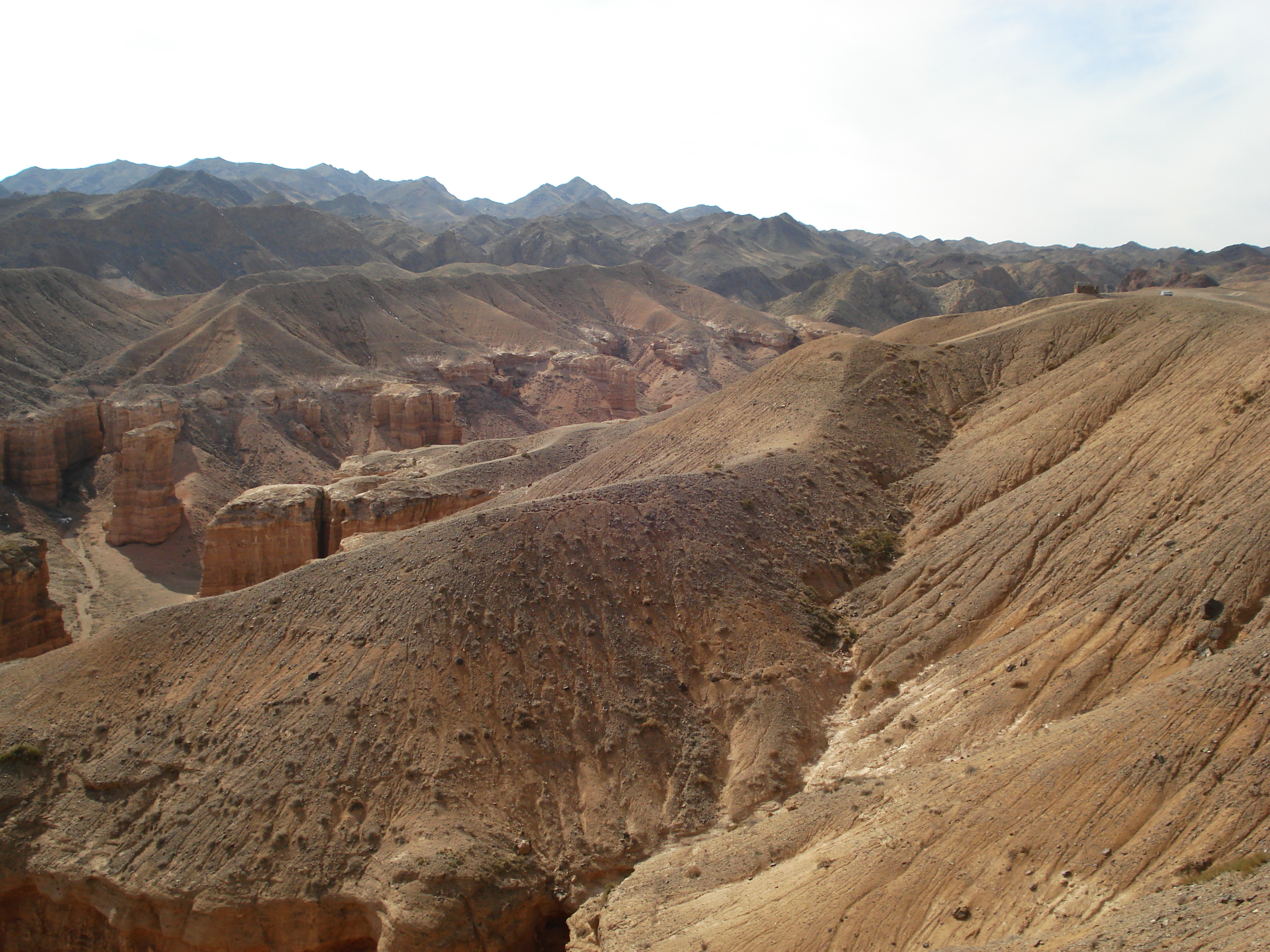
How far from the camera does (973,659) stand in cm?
2117

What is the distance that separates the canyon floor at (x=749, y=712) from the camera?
14.7 m

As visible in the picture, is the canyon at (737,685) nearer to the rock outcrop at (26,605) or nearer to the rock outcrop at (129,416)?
the rock outcrop at (26,605)

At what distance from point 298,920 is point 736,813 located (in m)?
9.75

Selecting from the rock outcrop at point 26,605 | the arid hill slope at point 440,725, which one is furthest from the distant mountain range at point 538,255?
the arid hill slope at point 440,725

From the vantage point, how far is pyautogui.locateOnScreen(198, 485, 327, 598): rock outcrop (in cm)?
3578

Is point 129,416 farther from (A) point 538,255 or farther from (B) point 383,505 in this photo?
(A) point 538,255

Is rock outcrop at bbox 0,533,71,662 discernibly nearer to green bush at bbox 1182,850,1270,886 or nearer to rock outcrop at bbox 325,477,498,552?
rock outcrop at bbox 325,477,498,552

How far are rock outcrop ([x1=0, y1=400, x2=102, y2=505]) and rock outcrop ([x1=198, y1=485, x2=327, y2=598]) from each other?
21.8m

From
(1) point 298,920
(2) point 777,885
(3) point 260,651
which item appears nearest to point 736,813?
(2) point 777,885

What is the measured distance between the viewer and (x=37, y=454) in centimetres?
5006

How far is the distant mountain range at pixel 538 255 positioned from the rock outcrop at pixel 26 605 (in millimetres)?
74796

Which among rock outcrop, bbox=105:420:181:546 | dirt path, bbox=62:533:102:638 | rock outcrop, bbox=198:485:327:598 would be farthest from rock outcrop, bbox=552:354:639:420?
dirt path, bbox=62:533:102:638

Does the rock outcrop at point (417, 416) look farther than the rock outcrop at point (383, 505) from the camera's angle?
Yes

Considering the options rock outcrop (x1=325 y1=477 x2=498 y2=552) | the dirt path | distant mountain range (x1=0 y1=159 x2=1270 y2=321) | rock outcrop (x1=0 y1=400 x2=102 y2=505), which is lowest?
the dirt path
